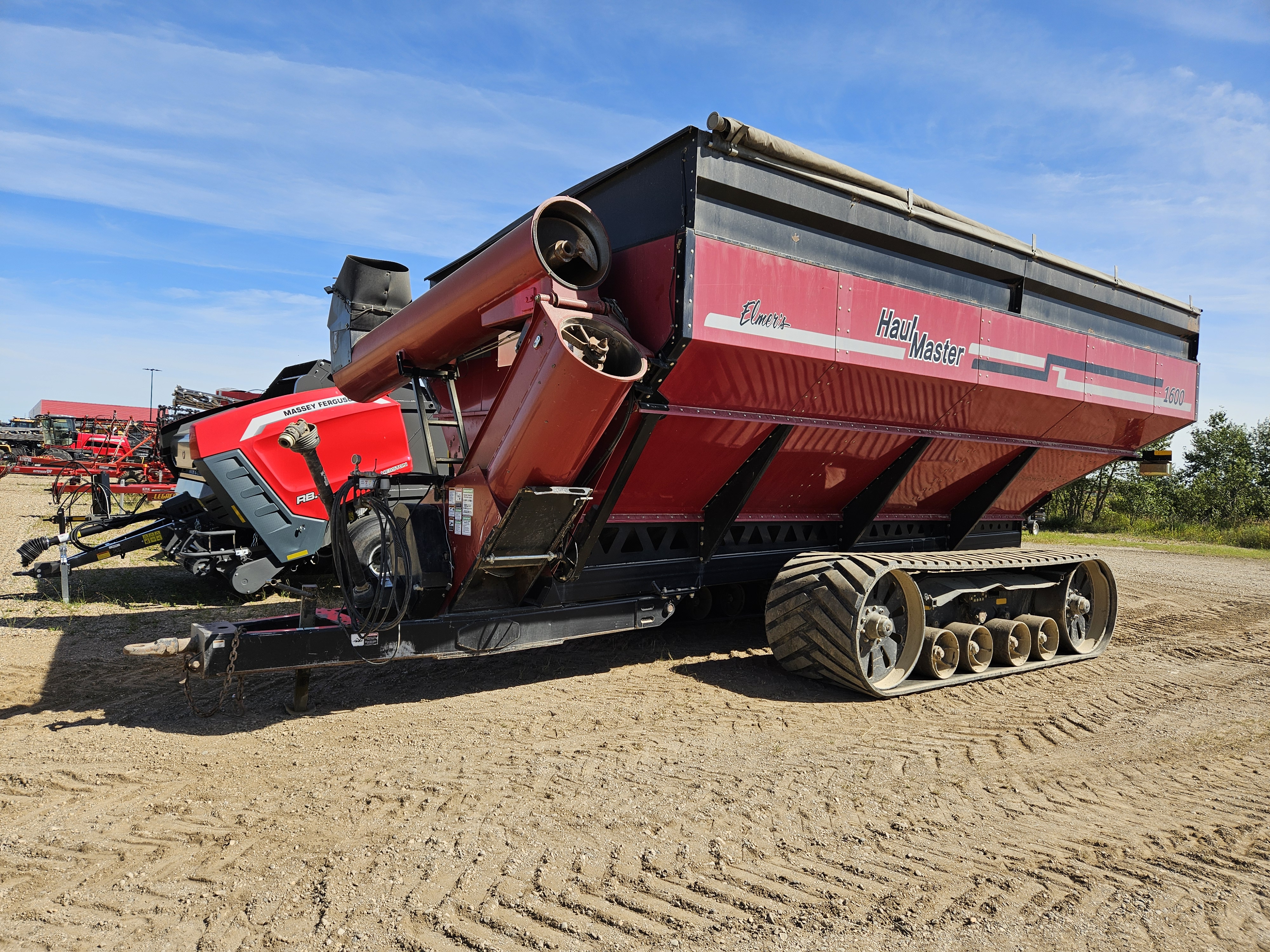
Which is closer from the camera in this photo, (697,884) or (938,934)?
(938,934)

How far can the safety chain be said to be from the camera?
396 cm

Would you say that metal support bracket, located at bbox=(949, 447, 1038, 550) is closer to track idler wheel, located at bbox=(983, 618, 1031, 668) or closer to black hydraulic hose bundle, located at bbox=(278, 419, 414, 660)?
track idler wheel, located at bbox=(983, 618, 1031, 668)

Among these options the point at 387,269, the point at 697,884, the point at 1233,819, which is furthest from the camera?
the point at 387,269

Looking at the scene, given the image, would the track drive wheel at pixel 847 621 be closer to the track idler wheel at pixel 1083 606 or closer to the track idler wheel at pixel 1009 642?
the track idler wheel at pixel 1009 642

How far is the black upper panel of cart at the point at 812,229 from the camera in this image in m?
4.28

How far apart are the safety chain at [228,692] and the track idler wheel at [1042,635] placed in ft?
17.8

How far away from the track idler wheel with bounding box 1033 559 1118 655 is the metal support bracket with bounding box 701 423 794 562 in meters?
3.04

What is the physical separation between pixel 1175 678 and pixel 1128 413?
2.27 meters

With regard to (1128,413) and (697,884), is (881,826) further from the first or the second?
(1128,413)

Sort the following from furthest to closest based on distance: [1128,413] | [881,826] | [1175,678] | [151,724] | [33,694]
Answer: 1. [1128,413]
2. [1175,678]
3. [33,694]
4. [151,724]
5. [881,826]

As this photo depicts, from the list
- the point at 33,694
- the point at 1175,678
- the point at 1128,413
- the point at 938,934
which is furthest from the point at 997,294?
the point at 33,694

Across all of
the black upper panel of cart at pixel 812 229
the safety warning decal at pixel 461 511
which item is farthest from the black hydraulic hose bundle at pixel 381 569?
the black upper panel of cart at pixel 812 229

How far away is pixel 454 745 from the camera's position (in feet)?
13.5

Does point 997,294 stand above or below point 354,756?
above
